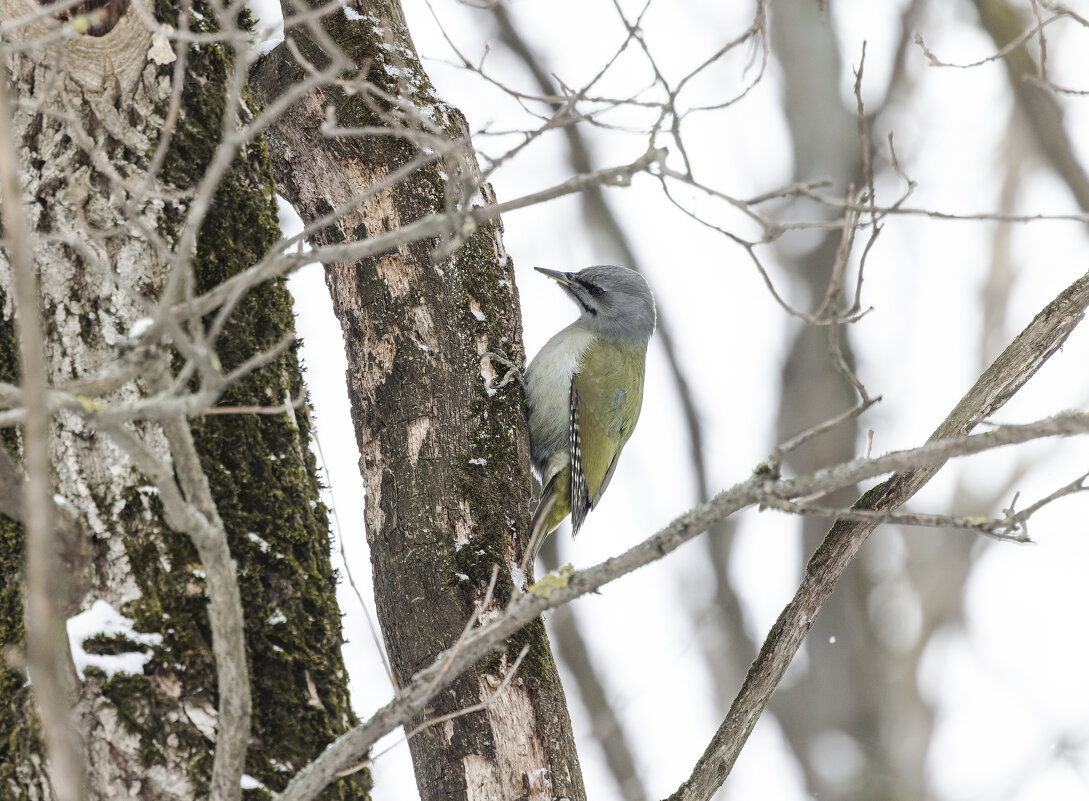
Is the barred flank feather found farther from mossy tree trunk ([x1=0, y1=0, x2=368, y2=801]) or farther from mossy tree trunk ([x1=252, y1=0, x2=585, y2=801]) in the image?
mossy tree trunk ([x1=0, y1=0, x2=368, y2=801])

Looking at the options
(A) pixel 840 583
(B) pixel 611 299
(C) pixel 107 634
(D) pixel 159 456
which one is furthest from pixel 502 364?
(A) pixel 840 583

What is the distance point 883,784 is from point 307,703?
21.2ft

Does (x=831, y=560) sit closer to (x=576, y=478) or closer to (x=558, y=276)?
(x=576, y=478)

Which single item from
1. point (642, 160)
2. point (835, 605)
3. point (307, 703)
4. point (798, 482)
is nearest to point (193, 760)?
point (307, 703)

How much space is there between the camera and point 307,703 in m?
2.06

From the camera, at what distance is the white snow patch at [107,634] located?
6.13ft

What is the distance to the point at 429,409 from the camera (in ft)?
9.87

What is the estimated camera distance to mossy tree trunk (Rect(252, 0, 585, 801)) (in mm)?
2617

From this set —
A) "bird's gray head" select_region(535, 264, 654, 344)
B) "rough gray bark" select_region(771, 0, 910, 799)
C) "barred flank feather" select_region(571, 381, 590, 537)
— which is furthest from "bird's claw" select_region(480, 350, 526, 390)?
"rough gray bark" select_region(771, 0, 910, 799)

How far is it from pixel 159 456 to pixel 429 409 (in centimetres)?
110

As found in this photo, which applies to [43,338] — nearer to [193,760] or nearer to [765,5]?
[193,760]

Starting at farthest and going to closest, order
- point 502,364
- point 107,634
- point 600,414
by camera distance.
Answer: point 600,414, point 502,364, point 107,634

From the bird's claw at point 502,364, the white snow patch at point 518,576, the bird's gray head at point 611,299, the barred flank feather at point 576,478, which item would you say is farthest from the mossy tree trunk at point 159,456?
the bird's gray head at point 611,299

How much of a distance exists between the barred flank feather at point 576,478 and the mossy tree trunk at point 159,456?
2418mm
